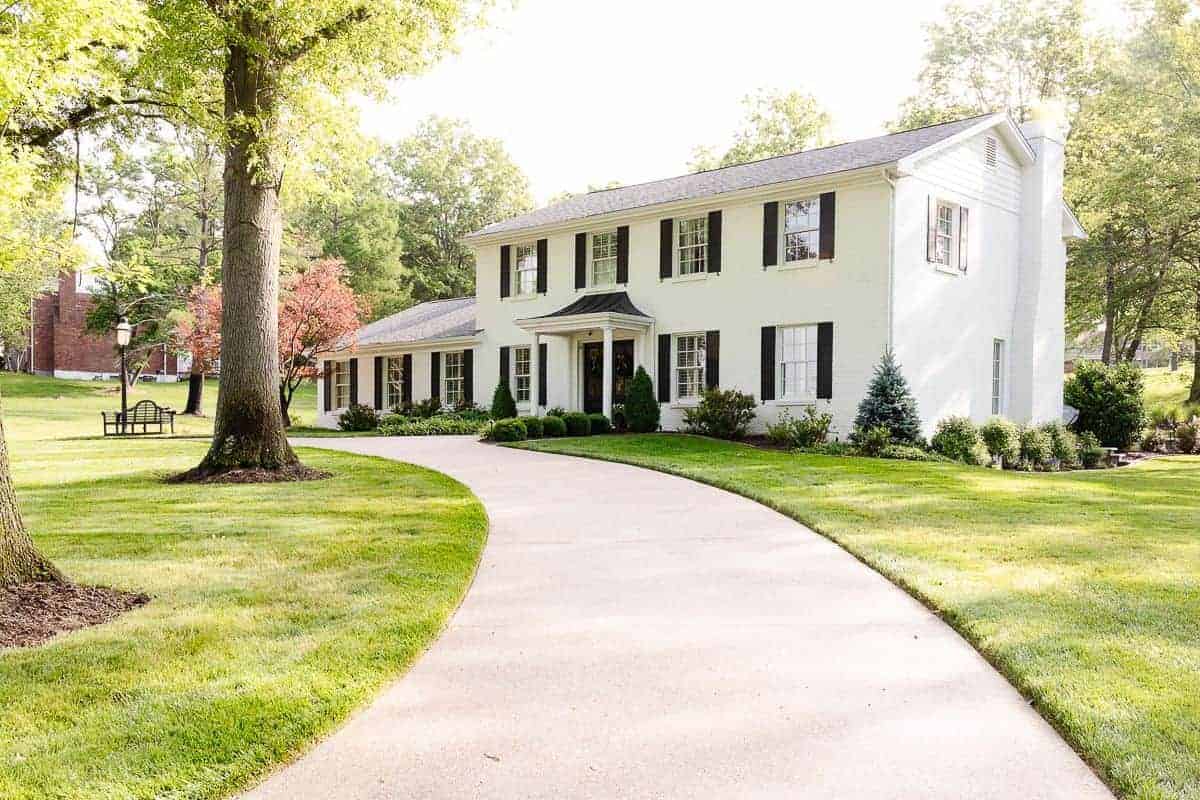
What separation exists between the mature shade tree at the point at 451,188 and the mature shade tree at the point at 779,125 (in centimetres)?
1459

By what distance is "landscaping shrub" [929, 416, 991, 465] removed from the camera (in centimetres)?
1509

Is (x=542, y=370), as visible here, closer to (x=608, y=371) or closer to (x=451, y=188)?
(x=608, y=371)

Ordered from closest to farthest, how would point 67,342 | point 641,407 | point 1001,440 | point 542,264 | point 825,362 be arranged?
point 1001,440 → point 825,362 → point 641,407 → point 542,264 → point 67,342

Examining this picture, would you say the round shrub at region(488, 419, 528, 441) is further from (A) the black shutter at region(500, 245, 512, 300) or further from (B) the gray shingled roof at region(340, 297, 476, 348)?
(B) the gray shingled roof at region(340, 297, 476, 348)

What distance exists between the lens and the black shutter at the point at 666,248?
1919 cm

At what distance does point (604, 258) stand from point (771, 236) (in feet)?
16.0

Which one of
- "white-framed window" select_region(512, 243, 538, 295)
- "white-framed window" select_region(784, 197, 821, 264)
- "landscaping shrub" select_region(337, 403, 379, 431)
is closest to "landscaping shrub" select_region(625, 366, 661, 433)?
"white-framed window" select_region(784, 197, 821, 264)

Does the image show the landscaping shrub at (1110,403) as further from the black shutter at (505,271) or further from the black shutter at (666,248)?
the black shutter at (505,271)

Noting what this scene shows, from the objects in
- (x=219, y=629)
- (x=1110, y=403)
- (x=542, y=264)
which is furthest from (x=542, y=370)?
(x=219, y=629)

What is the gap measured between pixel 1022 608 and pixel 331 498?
7.05m

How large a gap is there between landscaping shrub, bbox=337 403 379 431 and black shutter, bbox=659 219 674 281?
389 inches

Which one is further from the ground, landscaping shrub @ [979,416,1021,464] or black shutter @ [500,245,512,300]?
black shutter @ [500,245,512,300]

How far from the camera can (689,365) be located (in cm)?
1892

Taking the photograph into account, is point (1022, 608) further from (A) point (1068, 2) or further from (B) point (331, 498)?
(A) point (1068, 2)
